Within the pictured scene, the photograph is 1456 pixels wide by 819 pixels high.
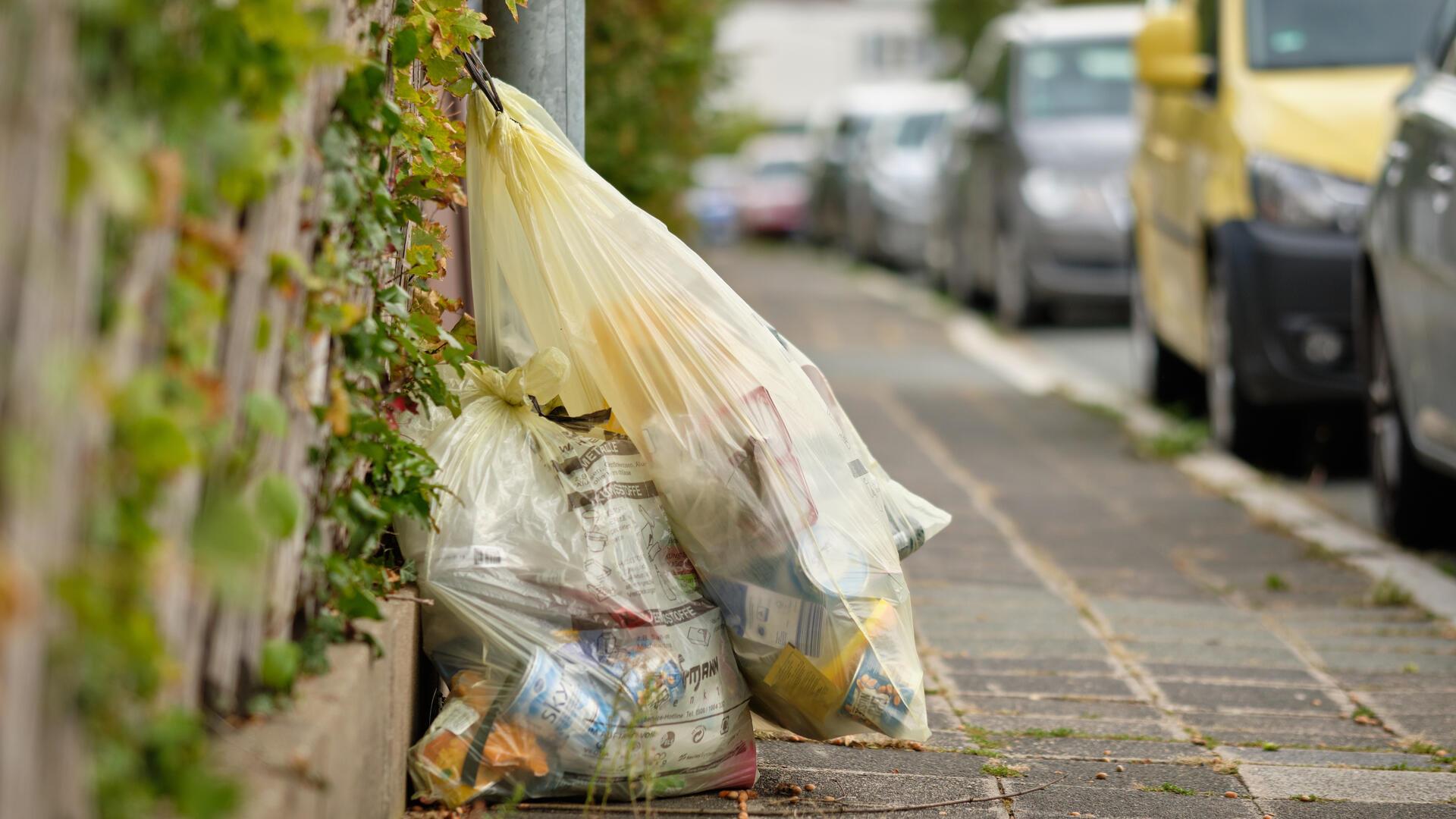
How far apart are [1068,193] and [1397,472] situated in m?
5.60

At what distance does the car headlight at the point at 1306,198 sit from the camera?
602cm

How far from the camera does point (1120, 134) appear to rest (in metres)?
10.9

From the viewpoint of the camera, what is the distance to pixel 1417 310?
4758 millimetres

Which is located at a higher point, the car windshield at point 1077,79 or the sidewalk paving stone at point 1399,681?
the car windshield at point 1077,79

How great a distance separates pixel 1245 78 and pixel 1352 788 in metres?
4.05

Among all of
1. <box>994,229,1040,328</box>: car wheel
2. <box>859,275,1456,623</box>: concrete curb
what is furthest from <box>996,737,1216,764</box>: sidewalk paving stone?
<box>994,229,1040,328</box>: car wheel

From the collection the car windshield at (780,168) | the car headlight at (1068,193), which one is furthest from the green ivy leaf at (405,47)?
the car windshield at (780,168)

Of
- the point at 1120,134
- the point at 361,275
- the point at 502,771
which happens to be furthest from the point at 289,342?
the point at 1120,134

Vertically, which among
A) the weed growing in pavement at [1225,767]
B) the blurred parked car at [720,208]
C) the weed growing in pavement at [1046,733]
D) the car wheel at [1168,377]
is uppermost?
the weed growing in pavement at [1225,767]

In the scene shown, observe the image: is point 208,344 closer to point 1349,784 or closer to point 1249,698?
point 1349,784

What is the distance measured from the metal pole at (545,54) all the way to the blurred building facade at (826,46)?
4676 centimetres

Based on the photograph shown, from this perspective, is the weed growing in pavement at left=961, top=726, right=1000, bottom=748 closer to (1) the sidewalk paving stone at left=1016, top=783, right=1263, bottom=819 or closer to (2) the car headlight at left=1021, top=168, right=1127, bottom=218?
(1) the sidewalk paving stone at left=1016, top=783, right=1263, bottom=819

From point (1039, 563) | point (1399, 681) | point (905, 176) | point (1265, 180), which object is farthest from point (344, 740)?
point (905, 176)

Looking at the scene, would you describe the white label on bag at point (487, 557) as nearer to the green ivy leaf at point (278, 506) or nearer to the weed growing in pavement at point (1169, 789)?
the green ivy leaf at point (278, 506)
